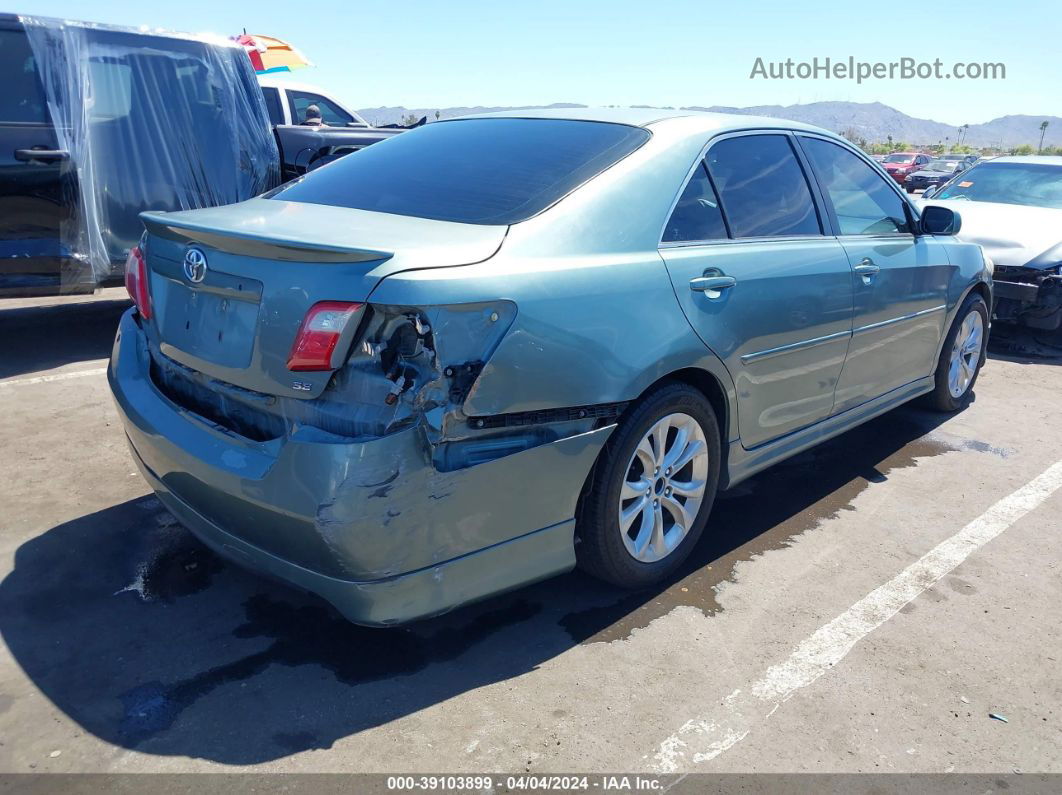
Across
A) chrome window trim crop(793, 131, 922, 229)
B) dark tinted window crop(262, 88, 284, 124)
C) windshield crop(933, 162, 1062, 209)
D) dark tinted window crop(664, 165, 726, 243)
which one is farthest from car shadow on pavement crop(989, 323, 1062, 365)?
dark tinted window crop(262, 88, 284, 124)

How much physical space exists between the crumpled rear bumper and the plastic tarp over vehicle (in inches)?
143

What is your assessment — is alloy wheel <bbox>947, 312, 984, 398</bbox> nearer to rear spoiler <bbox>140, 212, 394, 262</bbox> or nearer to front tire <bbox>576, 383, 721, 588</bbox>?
front tire <bbox>576, 383, 721, 588</bbox>

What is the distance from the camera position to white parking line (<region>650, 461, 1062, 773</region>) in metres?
2.39

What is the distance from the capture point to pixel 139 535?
134 inches

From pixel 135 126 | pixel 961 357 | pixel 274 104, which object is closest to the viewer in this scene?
pixel 961 357

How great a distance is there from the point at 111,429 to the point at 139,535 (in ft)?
4.46

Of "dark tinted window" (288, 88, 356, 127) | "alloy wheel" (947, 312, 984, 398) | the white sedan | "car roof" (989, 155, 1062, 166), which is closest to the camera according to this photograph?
"alloy wheel" (947, 312, 984, 398)

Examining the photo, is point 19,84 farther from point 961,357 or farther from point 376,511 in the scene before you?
point 961,357

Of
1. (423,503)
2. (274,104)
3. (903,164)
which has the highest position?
(903,164)

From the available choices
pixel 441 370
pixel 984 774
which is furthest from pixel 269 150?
pixel 984 774

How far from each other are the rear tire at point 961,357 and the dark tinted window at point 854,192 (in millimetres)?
974

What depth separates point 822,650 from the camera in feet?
9.41

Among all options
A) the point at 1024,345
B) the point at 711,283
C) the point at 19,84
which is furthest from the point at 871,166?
the point at 19,84

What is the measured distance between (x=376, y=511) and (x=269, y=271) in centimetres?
74
